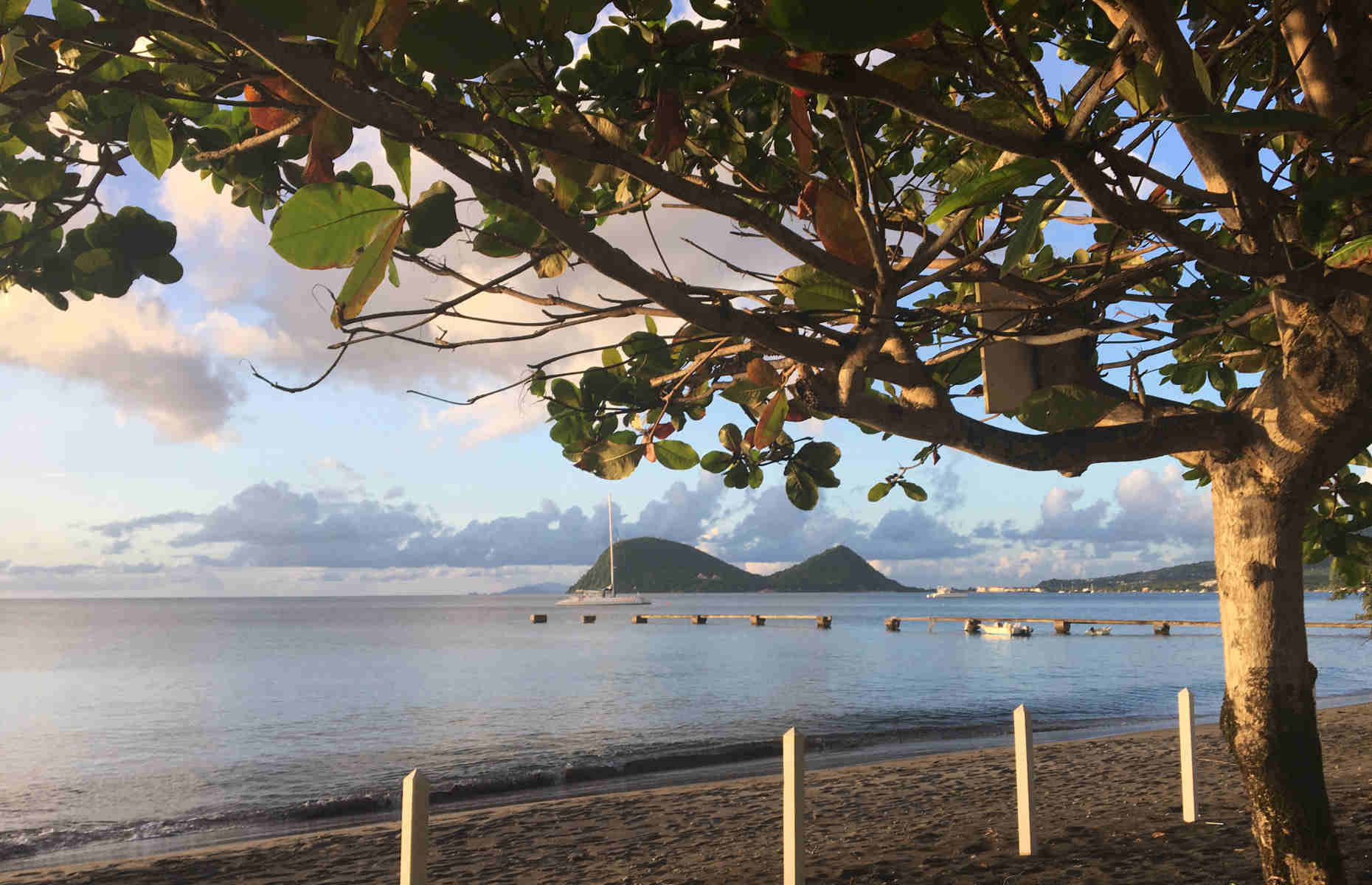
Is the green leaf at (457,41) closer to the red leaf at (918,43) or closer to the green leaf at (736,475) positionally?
the red leaf at (918,43)

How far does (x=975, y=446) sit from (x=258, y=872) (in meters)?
9.49

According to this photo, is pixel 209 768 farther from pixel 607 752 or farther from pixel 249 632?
pixel 249 632

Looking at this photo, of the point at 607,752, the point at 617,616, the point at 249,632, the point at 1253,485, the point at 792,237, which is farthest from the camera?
the point at 617,616

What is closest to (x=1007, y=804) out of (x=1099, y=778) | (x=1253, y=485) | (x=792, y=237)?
(x=1099, y=778)

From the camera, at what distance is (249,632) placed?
88.8m

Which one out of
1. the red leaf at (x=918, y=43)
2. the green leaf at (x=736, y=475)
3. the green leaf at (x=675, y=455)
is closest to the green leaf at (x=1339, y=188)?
the red leaf at (x=918, y=43)

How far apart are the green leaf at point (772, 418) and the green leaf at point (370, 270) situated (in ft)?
4.87

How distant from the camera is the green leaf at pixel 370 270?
1513 millimetres

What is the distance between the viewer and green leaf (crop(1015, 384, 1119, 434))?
305 cm

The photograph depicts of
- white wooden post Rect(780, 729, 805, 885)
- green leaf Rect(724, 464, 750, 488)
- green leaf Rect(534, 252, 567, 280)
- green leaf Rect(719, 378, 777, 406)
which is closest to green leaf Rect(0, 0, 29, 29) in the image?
green leaf Rect(534, 252, 567, 280)

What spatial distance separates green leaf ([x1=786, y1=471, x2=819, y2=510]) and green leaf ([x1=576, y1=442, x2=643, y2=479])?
75 cm

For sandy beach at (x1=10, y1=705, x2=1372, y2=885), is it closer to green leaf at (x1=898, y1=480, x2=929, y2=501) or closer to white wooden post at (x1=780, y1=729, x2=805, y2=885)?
white wooden post at (x1=780, y1=729, x2=805, y2=885)

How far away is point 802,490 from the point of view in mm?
3936

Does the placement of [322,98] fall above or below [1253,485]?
above
